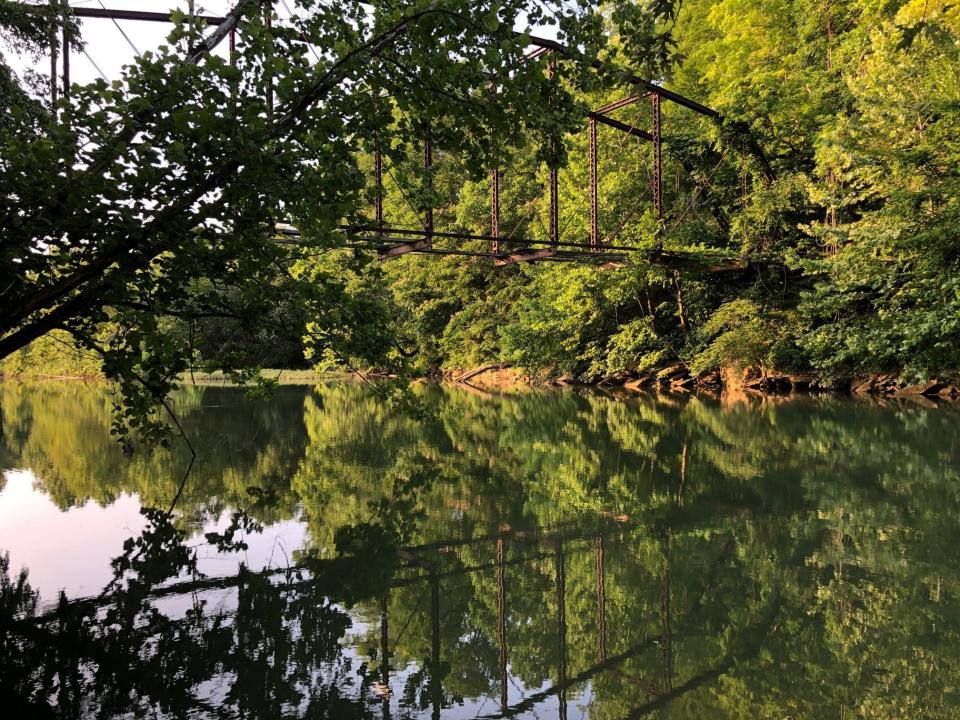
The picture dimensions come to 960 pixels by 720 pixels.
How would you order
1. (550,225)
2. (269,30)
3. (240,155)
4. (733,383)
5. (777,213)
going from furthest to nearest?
(733,383), (777,213), (550,225), (269,30), (240,155)

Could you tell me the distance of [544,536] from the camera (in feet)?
20.3

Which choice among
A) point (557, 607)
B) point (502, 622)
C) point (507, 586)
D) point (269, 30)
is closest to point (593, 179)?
point (269, 30)

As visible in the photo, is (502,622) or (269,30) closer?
(502,622)

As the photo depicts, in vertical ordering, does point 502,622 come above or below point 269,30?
below

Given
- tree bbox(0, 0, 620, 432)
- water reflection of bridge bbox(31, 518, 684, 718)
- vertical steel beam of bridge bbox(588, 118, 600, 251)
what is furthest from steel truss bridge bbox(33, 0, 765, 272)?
water reflection of bridge bbox(31, 518, 684, 718)

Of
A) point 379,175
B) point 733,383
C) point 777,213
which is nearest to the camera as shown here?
point 379,175

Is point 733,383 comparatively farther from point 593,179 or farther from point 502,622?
point 502,622

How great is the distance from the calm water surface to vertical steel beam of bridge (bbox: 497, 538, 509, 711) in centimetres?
2

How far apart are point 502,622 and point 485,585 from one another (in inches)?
23.5

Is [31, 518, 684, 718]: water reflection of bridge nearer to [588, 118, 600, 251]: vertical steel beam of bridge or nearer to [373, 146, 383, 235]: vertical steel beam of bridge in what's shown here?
[373, 146, 383, 235]: vertical steel beam of bridge

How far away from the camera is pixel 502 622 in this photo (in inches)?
174

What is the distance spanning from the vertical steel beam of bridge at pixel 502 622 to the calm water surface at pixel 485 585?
18mm

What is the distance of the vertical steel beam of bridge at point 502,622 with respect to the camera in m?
3.57

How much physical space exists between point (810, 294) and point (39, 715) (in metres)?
18.3
